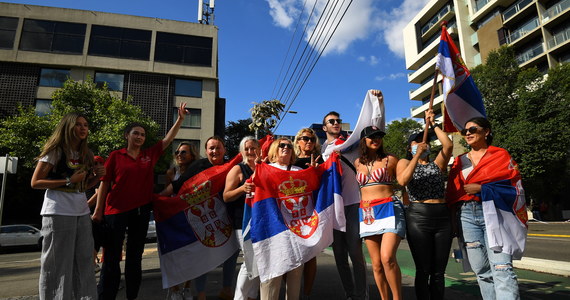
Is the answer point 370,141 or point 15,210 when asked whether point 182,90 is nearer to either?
point 15,210

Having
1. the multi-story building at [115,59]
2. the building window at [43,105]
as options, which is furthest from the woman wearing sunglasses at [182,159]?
the building window at [43,105]

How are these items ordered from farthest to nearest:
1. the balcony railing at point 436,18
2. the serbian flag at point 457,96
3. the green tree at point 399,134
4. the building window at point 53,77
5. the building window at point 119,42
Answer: the balcony railing at point 436,18 → the green tree at point 399,134 → the building window at point 119,42 → the building window at point 53,77 → the serbian flag at point 457,96

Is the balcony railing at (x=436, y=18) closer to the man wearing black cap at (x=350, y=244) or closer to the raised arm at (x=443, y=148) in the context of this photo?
the raised arm at (x=443, y=148)

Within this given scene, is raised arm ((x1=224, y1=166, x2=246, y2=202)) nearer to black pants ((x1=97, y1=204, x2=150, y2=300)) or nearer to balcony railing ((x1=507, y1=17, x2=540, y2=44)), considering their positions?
black pants ((x1=97, y1=204, x2=150, y2=300))

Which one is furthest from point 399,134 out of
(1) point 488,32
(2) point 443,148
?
(2) point 443,148

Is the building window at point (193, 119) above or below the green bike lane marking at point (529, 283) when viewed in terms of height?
above

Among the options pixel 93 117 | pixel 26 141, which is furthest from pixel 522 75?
pixel 26 141

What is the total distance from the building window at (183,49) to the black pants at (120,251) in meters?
27.2

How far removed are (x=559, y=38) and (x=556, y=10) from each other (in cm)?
264

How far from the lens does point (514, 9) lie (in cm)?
3212

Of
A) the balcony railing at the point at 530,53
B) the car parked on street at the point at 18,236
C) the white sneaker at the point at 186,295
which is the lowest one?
the car parked on street at the point at 18,236

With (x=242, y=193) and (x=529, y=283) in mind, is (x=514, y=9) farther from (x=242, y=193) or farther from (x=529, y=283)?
(x=242, y=193)

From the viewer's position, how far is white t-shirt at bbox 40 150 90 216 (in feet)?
9.76

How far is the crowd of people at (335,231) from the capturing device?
3.01 metres
